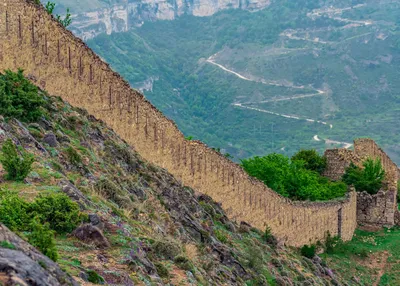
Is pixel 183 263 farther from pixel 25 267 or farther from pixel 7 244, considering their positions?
pixel 25 267

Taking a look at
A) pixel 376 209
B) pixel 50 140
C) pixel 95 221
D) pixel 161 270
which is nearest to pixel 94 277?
pixel 95 221

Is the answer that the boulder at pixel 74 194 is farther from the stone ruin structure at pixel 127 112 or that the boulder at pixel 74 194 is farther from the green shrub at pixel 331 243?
the green shrub at pixel 331 243

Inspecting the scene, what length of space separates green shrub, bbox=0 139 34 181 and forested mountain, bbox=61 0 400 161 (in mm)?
92300

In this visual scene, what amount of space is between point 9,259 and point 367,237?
1212 inches

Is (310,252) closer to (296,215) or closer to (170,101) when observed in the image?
(296,215)

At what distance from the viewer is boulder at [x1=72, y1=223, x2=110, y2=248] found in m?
11.9

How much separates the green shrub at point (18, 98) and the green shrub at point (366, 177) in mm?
26217

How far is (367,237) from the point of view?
37.5m

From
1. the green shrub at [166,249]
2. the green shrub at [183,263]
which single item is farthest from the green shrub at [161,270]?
the green shrub at [183,263]

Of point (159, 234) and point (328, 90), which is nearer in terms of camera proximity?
point (159, 234)

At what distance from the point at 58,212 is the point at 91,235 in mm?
635

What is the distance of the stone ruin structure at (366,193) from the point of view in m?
39.9

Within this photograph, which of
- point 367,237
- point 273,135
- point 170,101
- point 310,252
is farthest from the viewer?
point 170,101

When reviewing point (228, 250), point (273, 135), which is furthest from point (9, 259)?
point (273, 135)
